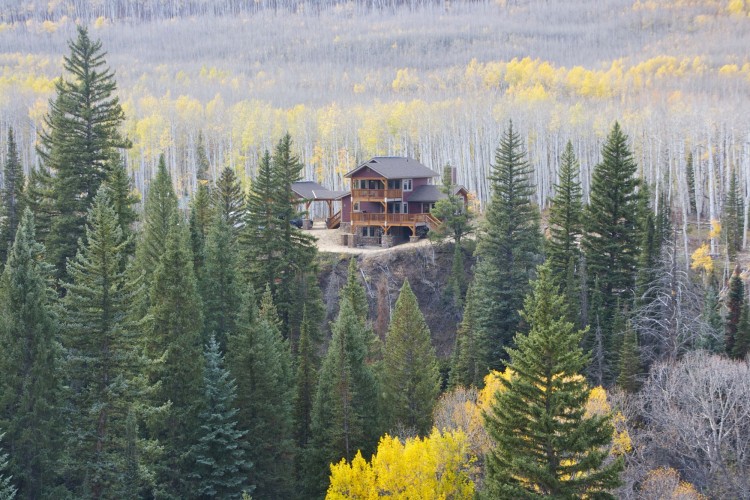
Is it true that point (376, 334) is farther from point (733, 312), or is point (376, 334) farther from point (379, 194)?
point (733, 312)

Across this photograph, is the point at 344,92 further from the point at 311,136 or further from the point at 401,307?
the point at 401,307

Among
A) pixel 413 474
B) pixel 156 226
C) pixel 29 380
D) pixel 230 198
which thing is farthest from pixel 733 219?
pixel 29 380

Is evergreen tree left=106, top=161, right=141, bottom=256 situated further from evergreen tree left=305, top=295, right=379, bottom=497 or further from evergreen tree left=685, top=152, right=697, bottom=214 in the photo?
evergreen tree left=685, top=152, right=697, bottom=214

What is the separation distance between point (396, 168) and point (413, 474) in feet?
128

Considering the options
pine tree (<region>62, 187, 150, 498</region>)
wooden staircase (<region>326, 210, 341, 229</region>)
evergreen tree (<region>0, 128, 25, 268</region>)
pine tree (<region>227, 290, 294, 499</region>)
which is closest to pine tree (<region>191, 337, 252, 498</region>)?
pine tree (<region>227, 290, 294, 499</region>)

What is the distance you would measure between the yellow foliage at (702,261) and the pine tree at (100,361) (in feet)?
136

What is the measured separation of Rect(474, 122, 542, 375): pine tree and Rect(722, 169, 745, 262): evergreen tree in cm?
1784

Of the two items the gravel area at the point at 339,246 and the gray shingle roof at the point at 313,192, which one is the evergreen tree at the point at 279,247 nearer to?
the gravel area at the point at 339,246

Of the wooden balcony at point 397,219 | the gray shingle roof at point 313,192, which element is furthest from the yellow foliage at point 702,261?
the gray shingle roof at point 313,192

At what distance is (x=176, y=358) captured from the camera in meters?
34.2

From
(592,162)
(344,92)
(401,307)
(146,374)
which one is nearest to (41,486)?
(146,374)

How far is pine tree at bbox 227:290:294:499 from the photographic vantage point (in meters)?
35.4

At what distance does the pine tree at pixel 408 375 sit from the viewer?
38156mm

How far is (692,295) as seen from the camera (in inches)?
1874
